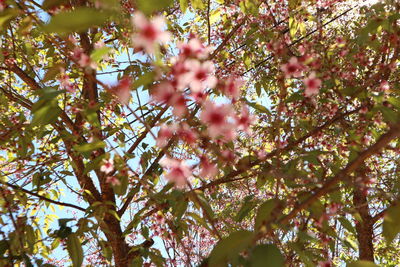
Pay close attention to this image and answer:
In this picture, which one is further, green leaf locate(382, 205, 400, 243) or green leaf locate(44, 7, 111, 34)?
green leaf locate(382, 205, 400, 243)

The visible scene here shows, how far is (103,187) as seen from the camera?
2.14 m

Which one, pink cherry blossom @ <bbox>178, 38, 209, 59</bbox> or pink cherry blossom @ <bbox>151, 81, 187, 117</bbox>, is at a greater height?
pink cherry blossom @ <bbox>178, 38, 209, 59</bbox>

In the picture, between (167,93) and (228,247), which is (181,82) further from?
(228,247)

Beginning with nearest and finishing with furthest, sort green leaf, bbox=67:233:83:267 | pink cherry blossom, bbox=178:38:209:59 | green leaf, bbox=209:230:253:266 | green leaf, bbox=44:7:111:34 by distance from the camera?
green leaf, bbox=44:7:111:34 < green leaf, bbox=209:230:253:266 < pink cherry blossom, bbox=178:38:209:59 < green leaf, bbox=67:233:83:267

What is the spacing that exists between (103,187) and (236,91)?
1476mm

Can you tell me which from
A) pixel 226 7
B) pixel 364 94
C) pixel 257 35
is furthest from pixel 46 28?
pixel 226 7

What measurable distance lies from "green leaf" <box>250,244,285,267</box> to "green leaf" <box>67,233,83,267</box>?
1.92 ft

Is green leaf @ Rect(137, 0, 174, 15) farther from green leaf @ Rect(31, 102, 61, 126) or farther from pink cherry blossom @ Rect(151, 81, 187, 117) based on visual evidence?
green leaf @ Rect(31, 102, 61, 126)

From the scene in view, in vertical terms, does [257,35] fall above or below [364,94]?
above

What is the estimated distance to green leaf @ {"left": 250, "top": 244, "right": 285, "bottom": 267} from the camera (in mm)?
517

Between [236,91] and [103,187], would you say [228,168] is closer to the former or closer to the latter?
[236,91]

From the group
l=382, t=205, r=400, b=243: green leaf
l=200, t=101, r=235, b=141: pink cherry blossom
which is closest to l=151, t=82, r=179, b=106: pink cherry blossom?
l=200, t=101, r=235, b=141: pink cherry blossom

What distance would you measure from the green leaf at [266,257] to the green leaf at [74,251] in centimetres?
58

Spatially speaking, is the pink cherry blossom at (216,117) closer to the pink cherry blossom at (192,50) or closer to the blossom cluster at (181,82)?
the blossom cluster at (181,82)
